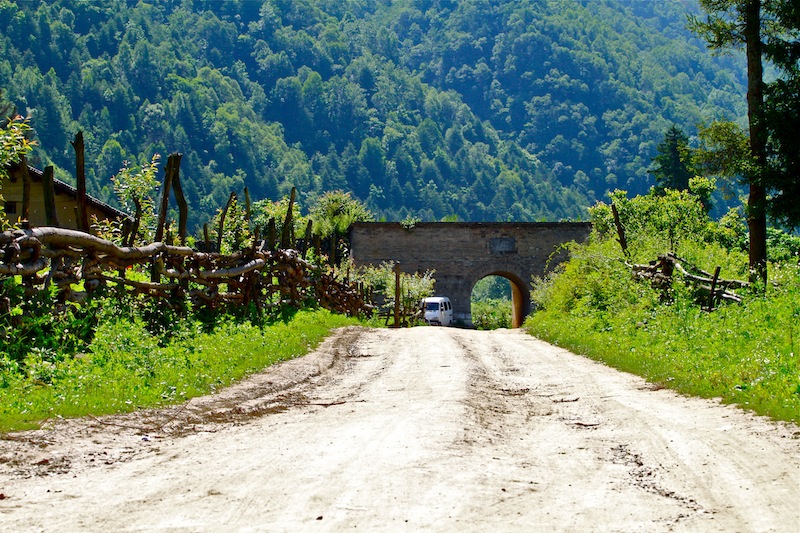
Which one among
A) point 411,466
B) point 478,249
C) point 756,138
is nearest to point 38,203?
point 756,138

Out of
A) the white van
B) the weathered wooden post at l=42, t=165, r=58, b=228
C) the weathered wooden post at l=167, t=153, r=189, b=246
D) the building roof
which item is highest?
the building roof

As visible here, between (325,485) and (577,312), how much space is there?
20158 millimetres

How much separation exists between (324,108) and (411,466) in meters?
160

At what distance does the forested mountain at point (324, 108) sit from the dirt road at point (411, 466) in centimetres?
10044

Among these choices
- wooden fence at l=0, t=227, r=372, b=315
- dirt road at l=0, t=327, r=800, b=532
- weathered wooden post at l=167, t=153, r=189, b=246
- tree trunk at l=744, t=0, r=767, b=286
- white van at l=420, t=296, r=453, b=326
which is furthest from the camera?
white van at l=420, t=296, r=453, b=326

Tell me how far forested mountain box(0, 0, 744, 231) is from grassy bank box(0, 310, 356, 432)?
9491cm

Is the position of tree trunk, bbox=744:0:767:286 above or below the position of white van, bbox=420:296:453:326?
above

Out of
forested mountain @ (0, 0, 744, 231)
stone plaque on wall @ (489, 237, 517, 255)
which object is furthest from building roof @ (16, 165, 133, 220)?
forested mountain @ (0, 0, 744, 231)

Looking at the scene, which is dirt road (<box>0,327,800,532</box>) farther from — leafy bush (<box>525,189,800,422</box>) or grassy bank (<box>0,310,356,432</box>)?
leafy bush (<box>525,189,800,422</box>)

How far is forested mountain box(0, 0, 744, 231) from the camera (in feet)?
433

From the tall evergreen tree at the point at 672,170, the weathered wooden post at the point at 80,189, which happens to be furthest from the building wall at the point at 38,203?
the tall evergreen tree at the point at 672,170

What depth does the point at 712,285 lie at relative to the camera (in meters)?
17.8

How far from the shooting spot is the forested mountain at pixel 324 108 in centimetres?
13188

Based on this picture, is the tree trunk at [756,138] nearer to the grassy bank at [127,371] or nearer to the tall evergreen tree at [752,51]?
the tall evergreen tree at [752,51]
